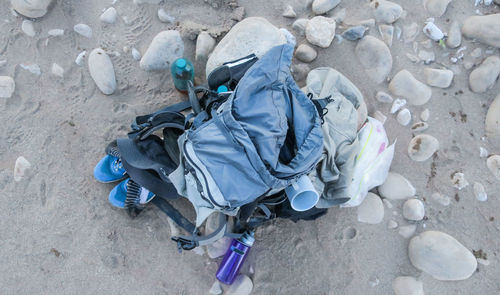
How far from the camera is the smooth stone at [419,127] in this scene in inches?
100

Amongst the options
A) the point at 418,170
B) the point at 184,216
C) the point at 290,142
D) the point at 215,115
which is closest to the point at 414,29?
the point at 418,170

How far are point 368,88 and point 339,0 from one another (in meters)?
0.73

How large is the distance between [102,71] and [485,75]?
2.87 metres

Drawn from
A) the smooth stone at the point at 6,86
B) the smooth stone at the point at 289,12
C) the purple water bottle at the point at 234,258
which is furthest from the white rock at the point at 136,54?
the purple water bottle at the point at 234,258

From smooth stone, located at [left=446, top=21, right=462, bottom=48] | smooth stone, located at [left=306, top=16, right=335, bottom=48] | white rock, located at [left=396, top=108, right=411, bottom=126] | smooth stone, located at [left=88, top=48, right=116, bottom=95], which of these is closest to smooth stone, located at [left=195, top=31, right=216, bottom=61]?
smooth stone, located at [left=88, top=48, right=116, bottom=95]

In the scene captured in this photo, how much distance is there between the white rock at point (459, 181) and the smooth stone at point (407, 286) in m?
0.76

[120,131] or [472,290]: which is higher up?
[120,131]

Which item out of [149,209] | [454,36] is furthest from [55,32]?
[454,36]

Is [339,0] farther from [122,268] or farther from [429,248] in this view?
[122,268]

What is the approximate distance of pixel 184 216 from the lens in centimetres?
233

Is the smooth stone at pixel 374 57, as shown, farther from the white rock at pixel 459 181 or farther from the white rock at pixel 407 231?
the white rock at pixel 407 231

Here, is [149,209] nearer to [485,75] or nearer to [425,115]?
[425,115]

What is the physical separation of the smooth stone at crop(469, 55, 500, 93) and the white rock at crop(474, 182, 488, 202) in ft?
2.43

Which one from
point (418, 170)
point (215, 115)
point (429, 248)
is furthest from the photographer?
point (418, 170)
